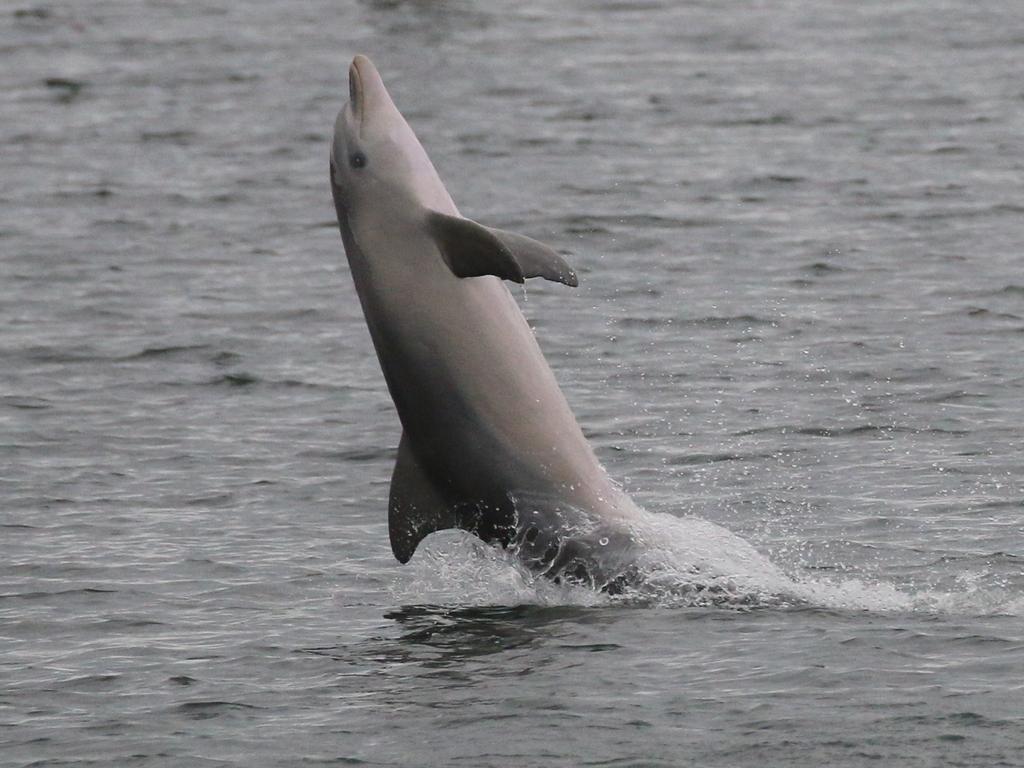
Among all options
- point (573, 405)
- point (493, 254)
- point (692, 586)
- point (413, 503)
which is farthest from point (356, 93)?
point (573, 405)

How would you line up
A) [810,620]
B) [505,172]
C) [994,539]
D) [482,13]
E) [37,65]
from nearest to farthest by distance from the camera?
1. [810,620]
2. [994,539]
3. [505,172]
4. [37,65]
5. [482,13]

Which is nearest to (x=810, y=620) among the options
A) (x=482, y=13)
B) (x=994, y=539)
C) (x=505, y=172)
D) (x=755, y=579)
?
(x=755, y=579)

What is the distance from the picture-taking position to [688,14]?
39.1m

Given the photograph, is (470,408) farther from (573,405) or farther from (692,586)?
(573,405)

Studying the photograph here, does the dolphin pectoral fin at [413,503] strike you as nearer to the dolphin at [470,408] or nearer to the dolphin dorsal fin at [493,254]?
the dolphin at [470,408]

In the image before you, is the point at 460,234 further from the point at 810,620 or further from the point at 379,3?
the point at 379,3

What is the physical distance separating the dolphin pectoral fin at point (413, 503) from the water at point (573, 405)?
579mm

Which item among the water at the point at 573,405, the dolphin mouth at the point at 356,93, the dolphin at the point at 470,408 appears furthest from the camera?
the dolphin mouth at the point at 356,93

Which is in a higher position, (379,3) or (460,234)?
(460,234)

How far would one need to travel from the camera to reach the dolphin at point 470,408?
1313 centimetres

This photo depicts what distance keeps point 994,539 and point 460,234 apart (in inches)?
154

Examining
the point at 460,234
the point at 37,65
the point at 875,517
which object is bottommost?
the point at 37,65

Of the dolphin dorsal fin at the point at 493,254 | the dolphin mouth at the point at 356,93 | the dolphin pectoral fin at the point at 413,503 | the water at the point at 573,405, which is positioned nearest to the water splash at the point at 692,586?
the water at the point at 573,405

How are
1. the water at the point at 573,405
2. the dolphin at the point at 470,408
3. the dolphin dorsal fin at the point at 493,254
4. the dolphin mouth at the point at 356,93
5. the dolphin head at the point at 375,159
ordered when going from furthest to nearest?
the dolphin mouth at the point at 356,93
the dolphin head at the point at 375,159
the dolphin at the point at 470,408
the dolphin dorsal fin at the point at 493,254
the water at the point at 573,405
